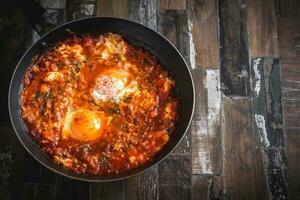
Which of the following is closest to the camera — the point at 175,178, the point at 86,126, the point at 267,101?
the point at 86,126

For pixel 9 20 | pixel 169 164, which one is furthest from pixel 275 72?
pixel 9 20

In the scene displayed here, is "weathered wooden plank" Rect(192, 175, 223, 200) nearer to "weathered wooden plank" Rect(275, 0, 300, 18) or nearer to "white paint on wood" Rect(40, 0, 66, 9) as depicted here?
"weathered wooden plank" Rect(275, 0, 300, 18)

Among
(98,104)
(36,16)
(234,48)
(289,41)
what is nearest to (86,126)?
(98,104)

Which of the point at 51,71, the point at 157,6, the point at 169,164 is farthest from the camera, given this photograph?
the point at 157,6

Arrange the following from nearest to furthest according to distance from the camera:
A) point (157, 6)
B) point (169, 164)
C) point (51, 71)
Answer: point (51, 71), point (169, 164), point (157, 6)

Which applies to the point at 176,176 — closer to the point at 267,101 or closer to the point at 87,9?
the point at 267,101

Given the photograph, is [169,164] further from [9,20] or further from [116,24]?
[9,20]
